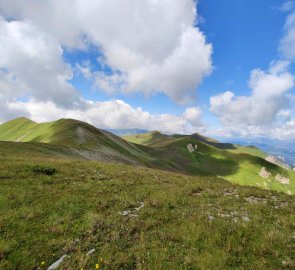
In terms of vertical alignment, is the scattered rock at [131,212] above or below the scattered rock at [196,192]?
below

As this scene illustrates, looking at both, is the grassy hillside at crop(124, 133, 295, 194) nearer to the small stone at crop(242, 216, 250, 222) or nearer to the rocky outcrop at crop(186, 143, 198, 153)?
the rocky outcrop at crop(186, 143, 198, 153)

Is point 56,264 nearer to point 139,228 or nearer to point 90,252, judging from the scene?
point 90,252

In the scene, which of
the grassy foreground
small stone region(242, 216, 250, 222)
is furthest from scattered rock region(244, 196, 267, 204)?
small stone region(242, 216, 250, 222)

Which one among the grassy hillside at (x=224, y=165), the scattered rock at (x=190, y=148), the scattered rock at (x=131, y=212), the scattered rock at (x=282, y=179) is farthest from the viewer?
the scattered rock at (x=190, y=148)

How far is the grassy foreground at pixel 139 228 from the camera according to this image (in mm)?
7348

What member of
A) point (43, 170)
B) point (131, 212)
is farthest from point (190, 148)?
point (131, 212)

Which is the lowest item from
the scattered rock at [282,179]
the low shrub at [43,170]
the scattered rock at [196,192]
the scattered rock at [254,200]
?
the scattered rock at [282,179]

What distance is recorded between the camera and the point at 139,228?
9633mm

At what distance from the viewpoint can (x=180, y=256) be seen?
7.61 meters

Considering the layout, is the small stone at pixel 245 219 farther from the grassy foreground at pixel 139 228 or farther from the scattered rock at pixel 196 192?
the scattered rock at pixel 196 192

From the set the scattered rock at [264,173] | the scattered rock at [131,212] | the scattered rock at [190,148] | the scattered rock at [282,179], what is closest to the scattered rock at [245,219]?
the scattered rock at [131,212]

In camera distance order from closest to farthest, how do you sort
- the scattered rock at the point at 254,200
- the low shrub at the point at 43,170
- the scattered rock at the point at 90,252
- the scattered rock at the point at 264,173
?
the scattered rock at the point at 90,252, the scattered rock at the point at 254,200, the low shrub at the point at 43,170, the scattered rock at the point at 264,173

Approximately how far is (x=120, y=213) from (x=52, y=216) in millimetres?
3228

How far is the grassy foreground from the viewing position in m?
7.35
